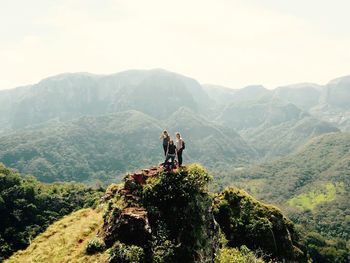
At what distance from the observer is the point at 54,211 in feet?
349

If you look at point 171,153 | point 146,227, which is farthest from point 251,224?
point 146,227

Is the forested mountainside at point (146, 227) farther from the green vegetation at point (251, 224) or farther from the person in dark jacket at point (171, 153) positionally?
the green vegetation at point (251, 224)

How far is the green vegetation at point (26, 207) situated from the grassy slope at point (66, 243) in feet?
133

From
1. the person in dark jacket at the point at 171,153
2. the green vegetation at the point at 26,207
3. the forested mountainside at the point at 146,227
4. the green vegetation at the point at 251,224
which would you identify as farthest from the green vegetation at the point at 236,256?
the green vegetation at the point at 26,207

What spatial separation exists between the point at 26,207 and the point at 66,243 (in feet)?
→ 222

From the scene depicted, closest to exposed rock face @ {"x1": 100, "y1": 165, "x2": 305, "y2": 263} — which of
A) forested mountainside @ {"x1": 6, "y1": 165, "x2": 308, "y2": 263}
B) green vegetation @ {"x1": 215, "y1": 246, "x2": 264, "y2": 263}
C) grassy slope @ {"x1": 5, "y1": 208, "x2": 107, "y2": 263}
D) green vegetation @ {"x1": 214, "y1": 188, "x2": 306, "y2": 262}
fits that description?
forested mountainside @ {"x1": 6, "y1": 165, "x2": 308, "y2": 263}

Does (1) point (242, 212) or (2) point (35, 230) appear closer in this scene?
(1) point (242, 212)

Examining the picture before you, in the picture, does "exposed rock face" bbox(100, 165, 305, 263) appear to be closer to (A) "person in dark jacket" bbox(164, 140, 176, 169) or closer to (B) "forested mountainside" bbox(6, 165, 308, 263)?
(B) "forested mountainside" bbox(6, 165, 308, 263)

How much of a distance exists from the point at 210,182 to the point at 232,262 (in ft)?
29.1

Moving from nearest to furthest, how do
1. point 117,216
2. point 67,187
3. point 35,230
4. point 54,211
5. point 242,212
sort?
1. point 117,216
2. point 242,212
3. point 35,230
4. point 54,211
5. point 67,187

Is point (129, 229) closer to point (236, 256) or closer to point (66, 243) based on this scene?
point (66, 243)

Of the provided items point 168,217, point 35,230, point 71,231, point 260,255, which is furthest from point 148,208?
point 35,230

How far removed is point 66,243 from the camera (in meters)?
33.7

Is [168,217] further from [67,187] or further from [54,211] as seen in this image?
[67,187]
